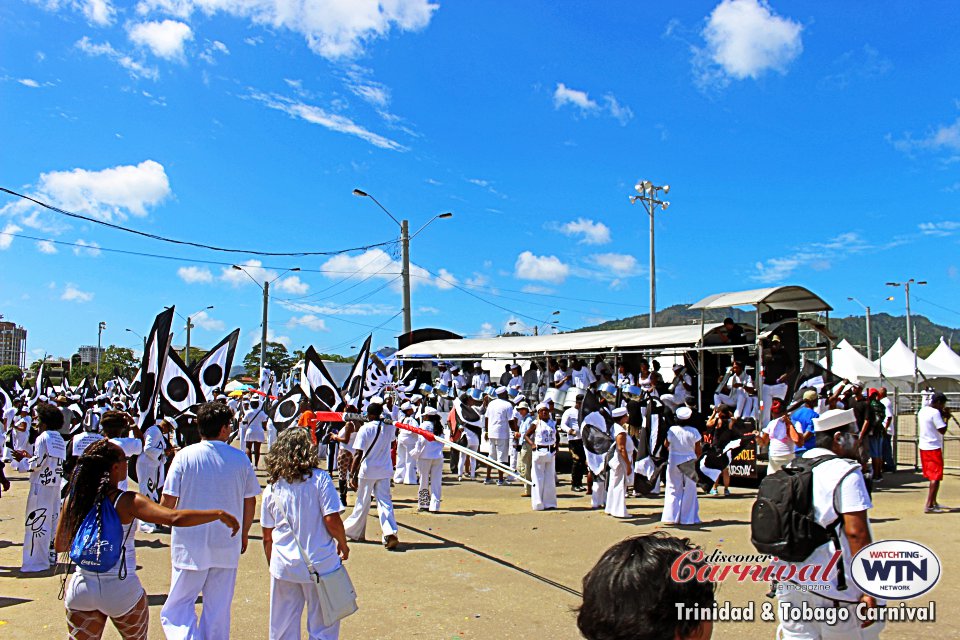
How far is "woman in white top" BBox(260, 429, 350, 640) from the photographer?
4492 mm

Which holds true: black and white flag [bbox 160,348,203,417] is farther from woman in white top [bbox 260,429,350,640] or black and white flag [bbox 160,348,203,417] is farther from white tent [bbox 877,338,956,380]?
white tent [bbox 877,338,956,380]

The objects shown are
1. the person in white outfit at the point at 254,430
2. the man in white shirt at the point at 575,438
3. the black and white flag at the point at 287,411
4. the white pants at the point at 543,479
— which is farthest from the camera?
the person in white outfit at the point at 254,430

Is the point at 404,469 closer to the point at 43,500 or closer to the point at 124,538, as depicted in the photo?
the point at 43,500

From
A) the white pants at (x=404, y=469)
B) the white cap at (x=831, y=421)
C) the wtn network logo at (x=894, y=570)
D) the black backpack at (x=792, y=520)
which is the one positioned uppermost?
the white cap at (x=831, y=421)

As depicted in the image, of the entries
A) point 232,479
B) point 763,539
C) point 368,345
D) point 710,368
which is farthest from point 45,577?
point 710,368

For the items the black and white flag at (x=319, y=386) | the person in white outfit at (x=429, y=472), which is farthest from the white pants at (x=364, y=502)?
the black and white flag at (x=319, y=386)

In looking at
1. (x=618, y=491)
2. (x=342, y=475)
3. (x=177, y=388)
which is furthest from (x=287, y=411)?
(x=618, y=491)

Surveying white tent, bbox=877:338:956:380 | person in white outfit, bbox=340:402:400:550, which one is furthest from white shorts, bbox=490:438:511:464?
white tent, bbox=877:338:956:380

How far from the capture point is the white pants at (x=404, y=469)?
1510 cm

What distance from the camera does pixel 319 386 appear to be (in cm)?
1156

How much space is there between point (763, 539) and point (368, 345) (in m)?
9.46

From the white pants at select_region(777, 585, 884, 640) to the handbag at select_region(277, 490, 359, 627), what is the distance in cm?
247

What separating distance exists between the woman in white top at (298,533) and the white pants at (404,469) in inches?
404

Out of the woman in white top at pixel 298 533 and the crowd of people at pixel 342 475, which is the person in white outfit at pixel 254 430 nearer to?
the crowd of people at pixel 342 475
